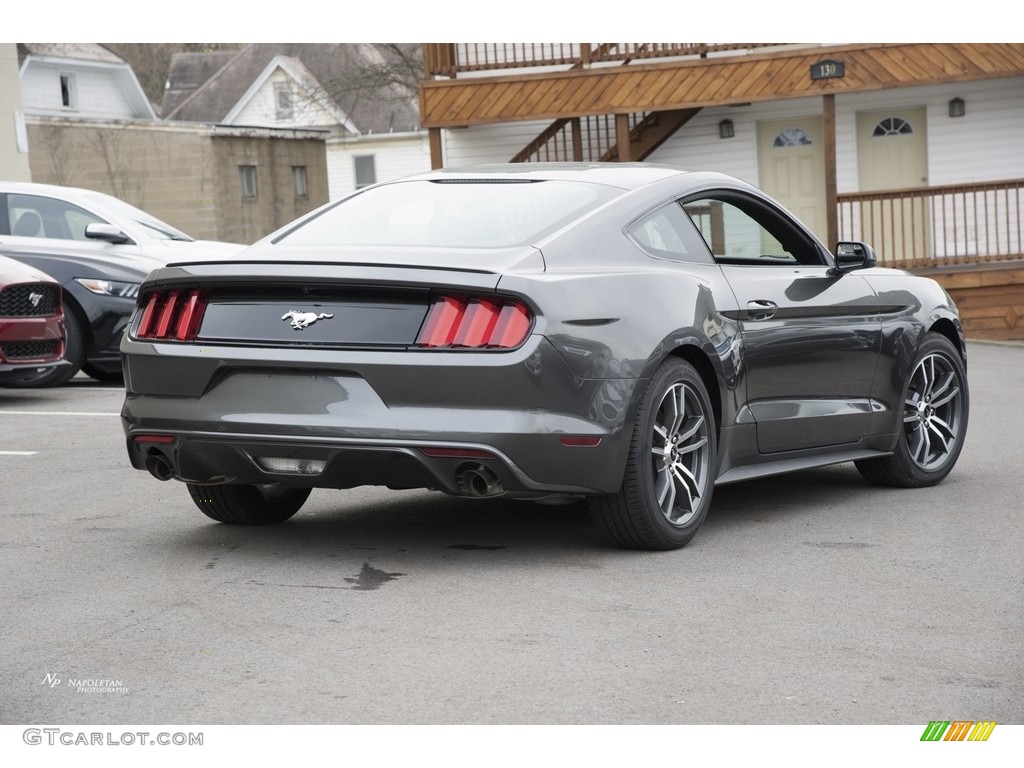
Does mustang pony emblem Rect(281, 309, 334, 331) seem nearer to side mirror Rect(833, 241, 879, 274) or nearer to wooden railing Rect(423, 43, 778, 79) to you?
side mirror Rect(833, 241, 879, 274)

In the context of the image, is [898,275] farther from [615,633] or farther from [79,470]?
[79,470]

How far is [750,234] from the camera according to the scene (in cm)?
675

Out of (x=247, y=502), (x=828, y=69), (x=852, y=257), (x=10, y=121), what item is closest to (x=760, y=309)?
(x=852, y=257)

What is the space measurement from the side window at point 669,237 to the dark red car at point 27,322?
6.51 m

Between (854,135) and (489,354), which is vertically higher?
(854,135)

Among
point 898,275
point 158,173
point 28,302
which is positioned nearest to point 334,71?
point 158,173

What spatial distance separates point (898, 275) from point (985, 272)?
13759mm

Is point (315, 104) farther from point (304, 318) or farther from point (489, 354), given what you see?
point (489, 354)

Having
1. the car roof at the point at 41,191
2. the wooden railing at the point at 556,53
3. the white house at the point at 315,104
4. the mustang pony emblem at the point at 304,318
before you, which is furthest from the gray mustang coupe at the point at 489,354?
the white house at the point at 315,104

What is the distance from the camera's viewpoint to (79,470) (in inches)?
320

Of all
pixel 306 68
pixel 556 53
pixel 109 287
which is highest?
pixel 306 68

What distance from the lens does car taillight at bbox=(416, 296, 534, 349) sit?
5.20 m
